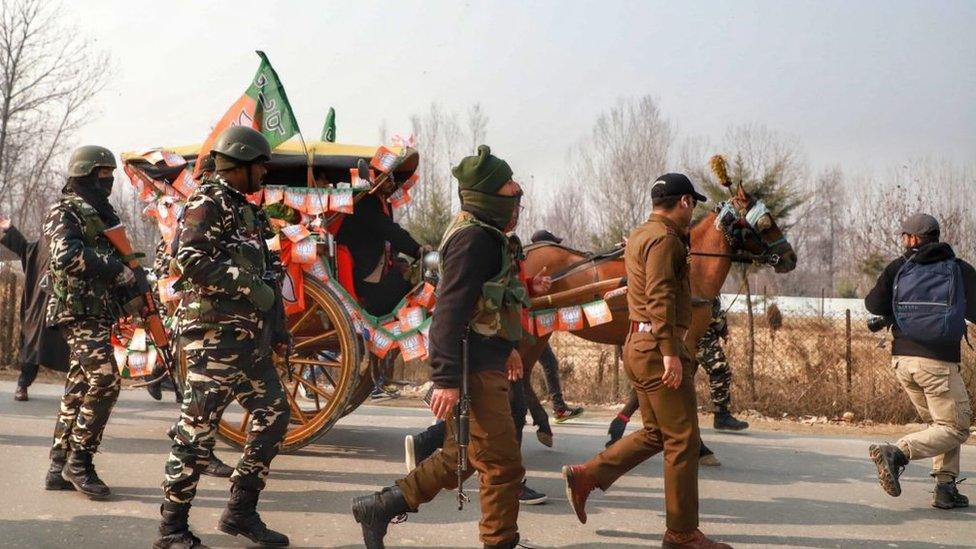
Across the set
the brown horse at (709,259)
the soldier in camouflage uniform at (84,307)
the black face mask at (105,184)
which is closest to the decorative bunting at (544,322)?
the brown horse at (709,259)

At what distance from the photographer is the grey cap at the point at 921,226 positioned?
630cm

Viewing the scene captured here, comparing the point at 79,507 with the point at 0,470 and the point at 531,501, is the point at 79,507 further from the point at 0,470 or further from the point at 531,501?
the point at 531,501

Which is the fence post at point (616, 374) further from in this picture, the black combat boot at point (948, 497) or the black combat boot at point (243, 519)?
the black combat boot at point (243, 519)

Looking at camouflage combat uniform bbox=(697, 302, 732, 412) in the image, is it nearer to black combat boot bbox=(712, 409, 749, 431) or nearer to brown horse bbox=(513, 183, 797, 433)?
black combat boot bbox=(712, 409, 749, 431)

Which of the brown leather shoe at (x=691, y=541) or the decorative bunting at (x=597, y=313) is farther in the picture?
the decorative bunting at (x=597, y=313)

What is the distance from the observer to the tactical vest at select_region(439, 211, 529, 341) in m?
4.31

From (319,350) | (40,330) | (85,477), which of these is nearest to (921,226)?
(319,350)

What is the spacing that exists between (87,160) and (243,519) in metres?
2.61

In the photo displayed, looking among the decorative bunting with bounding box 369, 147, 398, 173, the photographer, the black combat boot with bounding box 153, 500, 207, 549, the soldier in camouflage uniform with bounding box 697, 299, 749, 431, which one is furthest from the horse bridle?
the black combat boot with bounding box 153, 500, 207, 549

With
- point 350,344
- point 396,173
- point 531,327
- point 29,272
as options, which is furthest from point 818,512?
point 29,272

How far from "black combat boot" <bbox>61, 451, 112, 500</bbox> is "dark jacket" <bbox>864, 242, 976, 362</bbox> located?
17.1ft

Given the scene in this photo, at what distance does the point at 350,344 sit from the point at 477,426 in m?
2.53

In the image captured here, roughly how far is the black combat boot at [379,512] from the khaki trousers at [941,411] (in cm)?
358

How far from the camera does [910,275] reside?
248 inches
